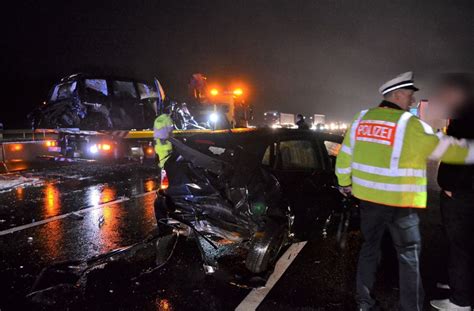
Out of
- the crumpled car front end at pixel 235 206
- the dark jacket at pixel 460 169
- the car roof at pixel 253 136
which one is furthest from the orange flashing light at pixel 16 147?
the dark jacket at pixel 460 169

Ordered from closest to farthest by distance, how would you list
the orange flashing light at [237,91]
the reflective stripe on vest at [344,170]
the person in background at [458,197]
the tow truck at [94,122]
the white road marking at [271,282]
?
the person in background at [458,197], the reflective stripe on vest at [344,170], the white road marking at [271,282], the tow truck at [94,122], the orange flashing light at [237,91]

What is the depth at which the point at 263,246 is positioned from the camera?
365 centimetres

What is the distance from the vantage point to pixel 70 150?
11.4 meters

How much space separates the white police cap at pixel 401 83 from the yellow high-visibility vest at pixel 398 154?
0.18 metres

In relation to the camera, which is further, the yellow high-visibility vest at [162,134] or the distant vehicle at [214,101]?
the distant vehicle at [214,101]

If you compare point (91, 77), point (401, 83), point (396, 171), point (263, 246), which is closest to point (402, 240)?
point (396, 171)

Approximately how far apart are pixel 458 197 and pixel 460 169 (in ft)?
0.77

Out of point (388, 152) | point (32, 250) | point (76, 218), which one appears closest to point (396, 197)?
point (388, 152)

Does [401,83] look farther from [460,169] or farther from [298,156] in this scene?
[298,156]

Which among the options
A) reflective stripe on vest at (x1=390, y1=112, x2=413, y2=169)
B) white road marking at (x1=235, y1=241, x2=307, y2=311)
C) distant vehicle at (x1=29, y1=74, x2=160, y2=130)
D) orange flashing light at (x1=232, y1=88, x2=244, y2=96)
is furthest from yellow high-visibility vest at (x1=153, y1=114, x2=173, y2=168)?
orange flashing light at (x1=232, y1=88, x2=244, y2=96)

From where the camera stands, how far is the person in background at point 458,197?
2.95 meters

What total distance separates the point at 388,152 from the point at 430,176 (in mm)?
9157

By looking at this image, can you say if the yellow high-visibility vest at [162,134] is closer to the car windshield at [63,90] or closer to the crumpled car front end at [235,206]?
the crumpled car front end at [235,206]

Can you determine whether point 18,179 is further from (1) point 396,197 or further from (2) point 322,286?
(1) point 396,197
